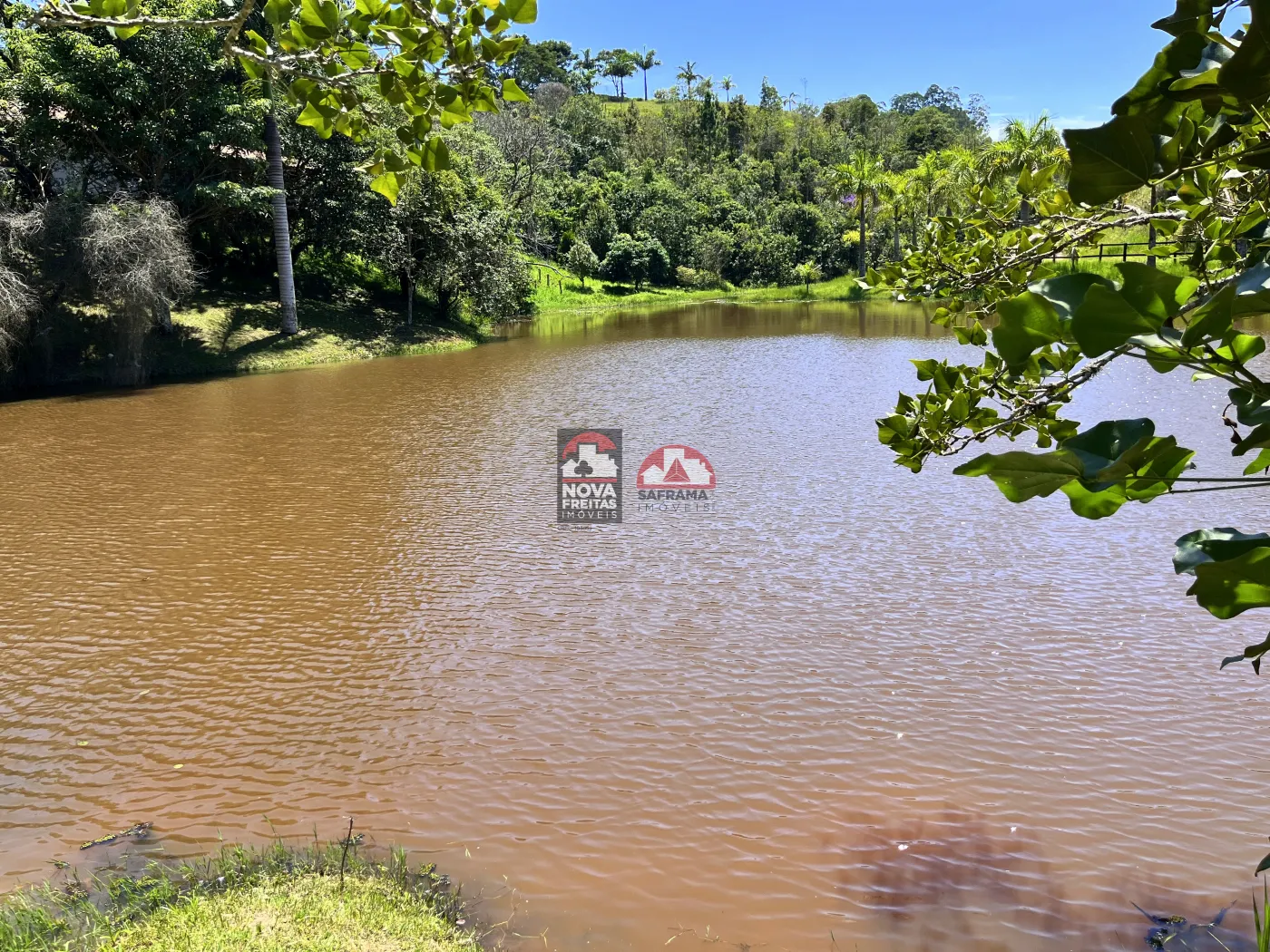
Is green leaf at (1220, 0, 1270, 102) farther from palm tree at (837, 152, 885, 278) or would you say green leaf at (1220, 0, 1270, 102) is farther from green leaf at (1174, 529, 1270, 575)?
palm tree at (837, 152, 885, 278)

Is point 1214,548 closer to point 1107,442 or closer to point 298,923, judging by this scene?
point 1107,442

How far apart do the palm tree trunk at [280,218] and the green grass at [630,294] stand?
63.8ft

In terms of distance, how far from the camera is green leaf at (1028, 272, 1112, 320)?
909 mm

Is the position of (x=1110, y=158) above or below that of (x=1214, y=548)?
above

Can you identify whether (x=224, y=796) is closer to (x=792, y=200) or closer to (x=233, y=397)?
(x=233, y=397)

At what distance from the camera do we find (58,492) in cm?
1100

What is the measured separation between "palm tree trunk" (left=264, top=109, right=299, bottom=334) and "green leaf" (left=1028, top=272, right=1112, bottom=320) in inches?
941

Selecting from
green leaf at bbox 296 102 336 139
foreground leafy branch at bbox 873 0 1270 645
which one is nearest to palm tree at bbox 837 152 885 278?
green leaf at bbox 296 102 336 139

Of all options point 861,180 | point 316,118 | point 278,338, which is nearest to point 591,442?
point 316,118

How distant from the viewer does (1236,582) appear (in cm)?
91

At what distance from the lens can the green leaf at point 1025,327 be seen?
0.91 metres

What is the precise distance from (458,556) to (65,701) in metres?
3.57

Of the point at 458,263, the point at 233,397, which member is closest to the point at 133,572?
the point at 233,397

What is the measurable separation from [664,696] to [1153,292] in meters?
5.15
